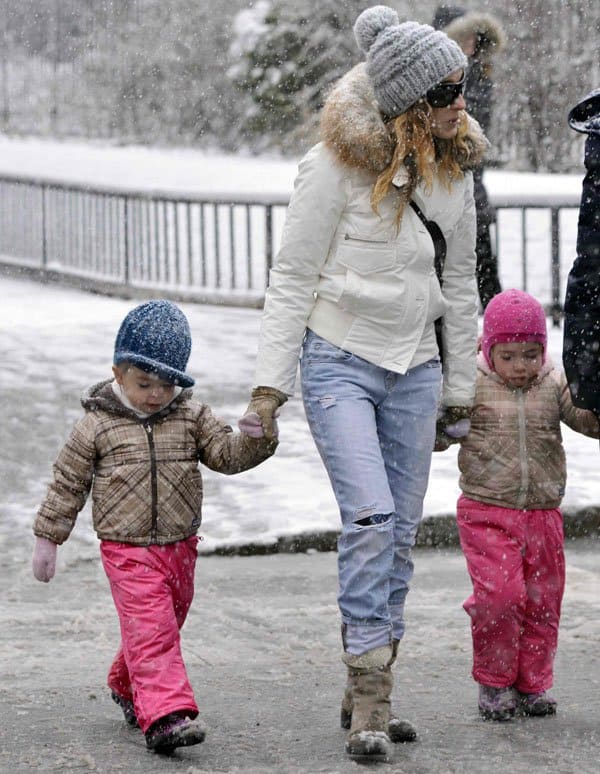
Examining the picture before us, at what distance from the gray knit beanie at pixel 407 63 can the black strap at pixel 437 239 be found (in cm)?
26

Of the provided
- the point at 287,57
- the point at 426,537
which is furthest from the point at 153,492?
the point at 287,57

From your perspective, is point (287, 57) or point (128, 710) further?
point (287, 57)

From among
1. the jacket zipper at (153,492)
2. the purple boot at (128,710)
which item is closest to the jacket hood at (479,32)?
the jacket zipper at (153,492)

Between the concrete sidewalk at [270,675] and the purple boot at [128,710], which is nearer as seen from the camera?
the concrete sidewalk at [270,675]

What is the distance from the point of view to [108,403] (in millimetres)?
4547

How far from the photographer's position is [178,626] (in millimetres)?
4559

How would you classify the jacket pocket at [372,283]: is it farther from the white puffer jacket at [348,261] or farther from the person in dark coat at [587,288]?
the person in dark coat at [587,288]

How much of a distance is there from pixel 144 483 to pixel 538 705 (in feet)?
4.11

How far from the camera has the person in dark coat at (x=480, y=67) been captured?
895 centimetres

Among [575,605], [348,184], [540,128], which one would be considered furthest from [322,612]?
[540,128]

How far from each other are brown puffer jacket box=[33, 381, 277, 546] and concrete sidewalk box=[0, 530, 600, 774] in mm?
549

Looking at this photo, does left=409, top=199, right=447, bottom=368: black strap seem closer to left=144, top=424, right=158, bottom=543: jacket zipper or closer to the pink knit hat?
the pink knit hat

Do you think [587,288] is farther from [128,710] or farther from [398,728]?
[128,710]

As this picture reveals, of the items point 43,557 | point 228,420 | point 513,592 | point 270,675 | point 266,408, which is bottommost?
point 228,420
